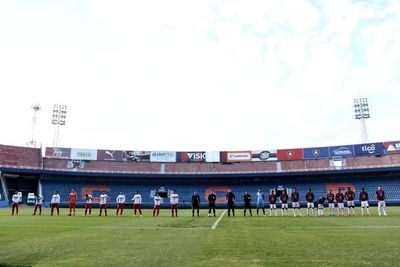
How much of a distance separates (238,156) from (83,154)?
27.5 m

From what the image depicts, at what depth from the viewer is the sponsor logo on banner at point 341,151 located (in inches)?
2382

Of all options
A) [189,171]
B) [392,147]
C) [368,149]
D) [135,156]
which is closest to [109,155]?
[135,156]

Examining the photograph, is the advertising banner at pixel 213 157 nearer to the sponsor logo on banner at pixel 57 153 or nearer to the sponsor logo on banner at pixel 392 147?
the sponsor logo on banner at pixel 57 153

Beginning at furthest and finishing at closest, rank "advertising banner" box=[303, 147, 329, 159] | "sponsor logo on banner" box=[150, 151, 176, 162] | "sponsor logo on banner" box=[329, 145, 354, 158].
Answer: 1. "sponsor logo on banner" box=[150, 151, 176, 162]
2. "advertising banner" box=[303, 147, 329, 159]
3. "sponsor logo on banner" box=[329, 145, 354, 158]

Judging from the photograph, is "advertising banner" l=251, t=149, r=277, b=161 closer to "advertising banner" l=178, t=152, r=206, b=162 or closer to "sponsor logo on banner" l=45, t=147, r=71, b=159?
"advertising banner" l=178, t=152, r=206, b=162

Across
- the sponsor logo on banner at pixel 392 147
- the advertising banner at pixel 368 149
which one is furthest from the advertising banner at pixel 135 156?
the sponsor logo on banner at pixel 392 147

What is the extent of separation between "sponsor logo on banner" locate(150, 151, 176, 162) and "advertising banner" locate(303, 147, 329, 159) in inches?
920

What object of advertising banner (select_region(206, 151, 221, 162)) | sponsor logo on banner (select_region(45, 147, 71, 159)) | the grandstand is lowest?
the grandstand

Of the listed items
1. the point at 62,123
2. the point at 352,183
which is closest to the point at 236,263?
the point at 352,183

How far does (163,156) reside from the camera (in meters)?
65.5

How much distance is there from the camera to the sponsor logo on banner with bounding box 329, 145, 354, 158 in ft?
199

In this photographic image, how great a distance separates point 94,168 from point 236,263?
5986 centimetres

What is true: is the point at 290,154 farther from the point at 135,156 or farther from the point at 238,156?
the point at 135,156

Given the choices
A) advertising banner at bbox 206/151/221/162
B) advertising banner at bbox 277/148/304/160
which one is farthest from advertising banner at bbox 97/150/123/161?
advertising banner at bbox 277/148/304/160
